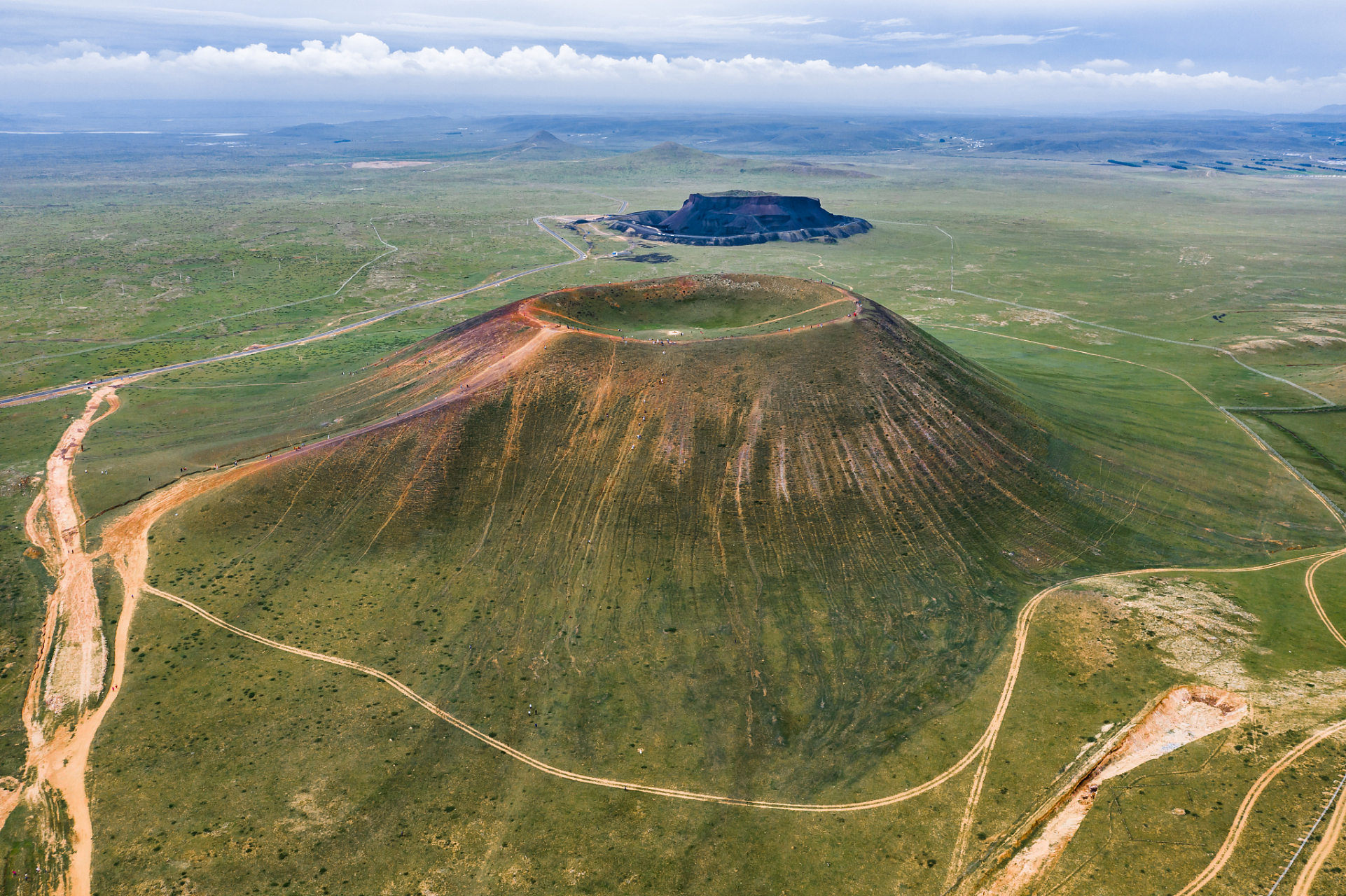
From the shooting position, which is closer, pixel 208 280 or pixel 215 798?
pixel 215 798

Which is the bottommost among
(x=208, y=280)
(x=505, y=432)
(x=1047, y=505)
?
(x=1047, y=505)

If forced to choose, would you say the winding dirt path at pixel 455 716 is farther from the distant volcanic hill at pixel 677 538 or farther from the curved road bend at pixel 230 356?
the curved road bend at pixel 230 356

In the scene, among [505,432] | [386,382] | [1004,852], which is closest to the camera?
[1004,852]

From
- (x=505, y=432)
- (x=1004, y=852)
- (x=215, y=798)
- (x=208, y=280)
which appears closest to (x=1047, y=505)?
(x=1004, y=852)

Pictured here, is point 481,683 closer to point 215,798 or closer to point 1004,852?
point 215,798

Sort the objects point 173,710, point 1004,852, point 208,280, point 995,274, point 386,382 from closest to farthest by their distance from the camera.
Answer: point 1004,852, point 173,710, point 386,382, point 208,280, point 995,274

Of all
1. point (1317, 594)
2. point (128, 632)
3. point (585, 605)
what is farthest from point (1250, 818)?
point (128, 632)

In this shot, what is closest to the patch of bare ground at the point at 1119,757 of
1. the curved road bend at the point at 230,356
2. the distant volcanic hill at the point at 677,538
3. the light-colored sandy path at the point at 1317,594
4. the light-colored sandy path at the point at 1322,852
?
the light-colored sandy path at the point at 1322,852
